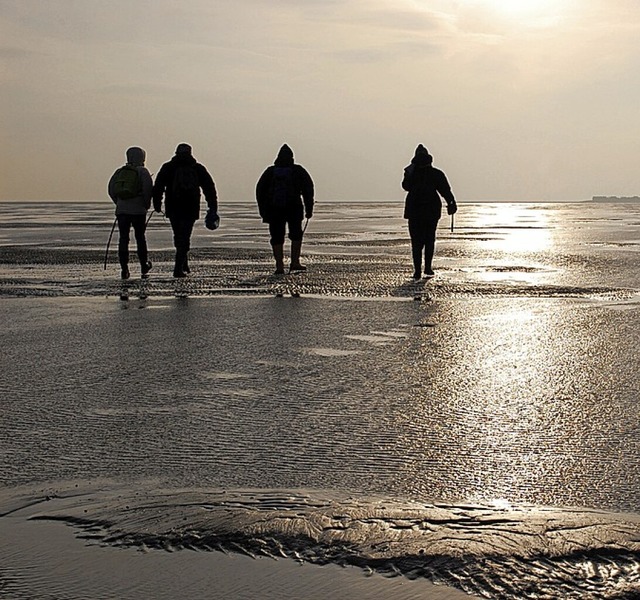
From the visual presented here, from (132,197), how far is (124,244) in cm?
65

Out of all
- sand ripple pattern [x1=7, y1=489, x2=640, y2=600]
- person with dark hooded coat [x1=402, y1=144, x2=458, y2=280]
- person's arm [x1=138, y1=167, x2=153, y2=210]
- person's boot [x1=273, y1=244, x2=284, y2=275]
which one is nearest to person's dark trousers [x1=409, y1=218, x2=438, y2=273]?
person with dark hooded coat [x1=402, y1=144, x2=458, y2=280]

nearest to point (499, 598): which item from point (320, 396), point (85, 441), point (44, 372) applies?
point (85, 441)

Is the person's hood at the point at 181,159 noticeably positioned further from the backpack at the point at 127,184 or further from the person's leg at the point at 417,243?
the person's leg at the point at 417,243

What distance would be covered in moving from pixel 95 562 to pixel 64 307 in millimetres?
8101

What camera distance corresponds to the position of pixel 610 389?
6520 millimetres

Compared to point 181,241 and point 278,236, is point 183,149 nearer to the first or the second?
point 181,241

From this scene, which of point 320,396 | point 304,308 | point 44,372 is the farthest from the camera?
point 304,308

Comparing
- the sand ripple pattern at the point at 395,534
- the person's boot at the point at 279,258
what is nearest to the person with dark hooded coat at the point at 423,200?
the person's boot at the point at 279,258

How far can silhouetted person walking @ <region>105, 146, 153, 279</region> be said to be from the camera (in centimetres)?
1492

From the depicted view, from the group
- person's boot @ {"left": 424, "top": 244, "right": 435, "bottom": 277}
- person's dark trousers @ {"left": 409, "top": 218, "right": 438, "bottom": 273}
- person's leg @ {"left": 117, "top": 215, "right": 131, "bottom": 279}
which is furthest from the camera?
person's boot @ {"left": 424, "top": 244, "right": 435, "bottom": 277}

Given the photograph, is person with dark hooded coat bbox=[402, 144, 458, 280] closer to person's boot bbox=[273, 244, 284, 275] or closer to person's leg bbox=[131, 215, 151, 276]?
person's boot bbox=[273, 244, 284, 275]

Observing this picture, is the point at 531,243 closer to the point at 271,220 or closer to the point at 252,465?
the point at 271,220

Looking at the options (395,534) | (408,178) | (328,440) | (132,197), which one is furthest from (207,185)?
(395,534)

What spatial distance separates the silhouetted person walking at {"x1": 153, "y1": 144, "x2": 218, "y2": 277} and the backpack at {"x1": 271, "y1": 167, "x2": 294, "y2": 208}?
92cm
